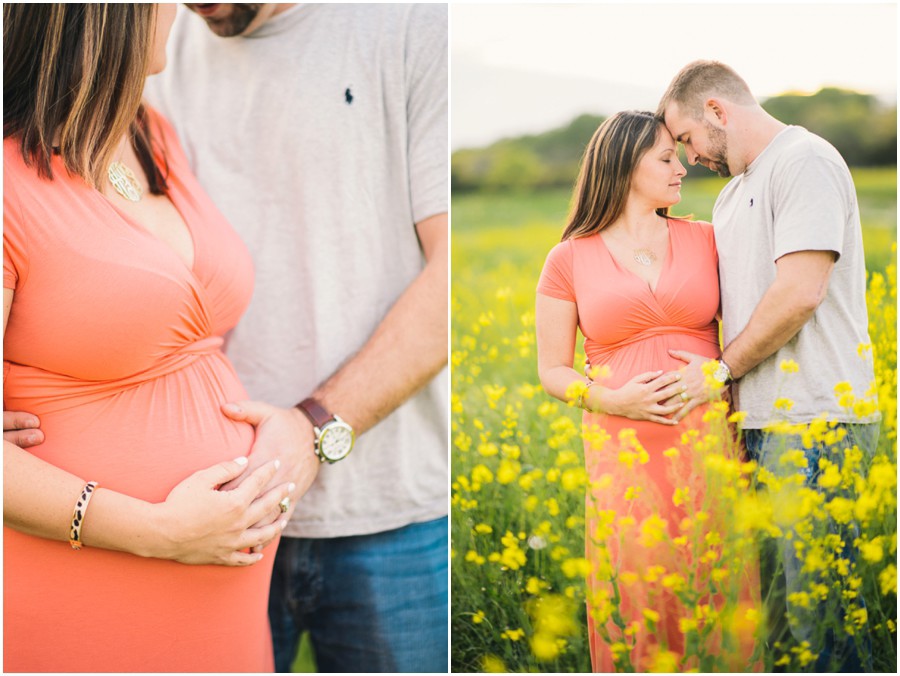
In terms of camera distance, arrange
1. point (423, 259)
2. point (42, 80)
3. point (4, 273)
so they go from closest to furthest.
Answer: point (4, 273) → point (42, 80) → point (423, 259)

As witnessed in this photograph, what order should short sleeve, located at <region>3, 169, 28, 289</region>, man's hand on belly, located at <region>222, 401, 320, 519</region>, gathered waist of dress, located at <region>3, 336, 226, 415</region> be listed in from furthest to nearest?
man's hand on belly, located at <region>222, 401, 320, 519</region> < gathered waist of dress, located at <region>3, 336, 226, 415</region> < short sleeve, located at <region>3, 169, 28, 289</region>

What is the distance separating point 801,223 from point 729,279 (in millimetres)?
190

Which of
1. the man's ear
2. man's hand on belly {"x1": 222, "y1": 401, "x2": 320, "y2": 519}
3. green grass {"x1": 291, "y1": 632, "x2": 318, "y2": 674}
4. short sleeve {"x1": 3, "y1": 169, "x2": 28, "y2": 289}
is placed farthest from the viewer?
green grass {"x1": 291, "y1": 632, "x2": 318, "y2": 674}

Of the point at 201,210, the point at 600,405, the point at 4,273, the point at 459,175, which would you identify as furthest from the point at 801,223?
the point at 4,273

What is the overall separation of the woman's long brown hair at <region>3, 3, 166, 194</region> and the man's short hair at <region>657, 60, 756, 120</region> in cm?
116

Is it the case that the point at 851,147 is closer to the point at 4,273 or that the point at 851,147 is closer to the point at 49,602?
the point at 4,273

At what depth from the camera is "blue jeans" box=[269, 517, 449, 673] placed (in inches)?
73.2

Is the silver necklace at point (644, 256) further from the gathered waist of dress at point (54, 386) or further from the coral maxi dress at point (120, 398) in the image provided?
the gathered waist of dress at point (54, 386)

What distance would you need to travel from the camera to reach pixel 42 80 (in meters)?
1.58

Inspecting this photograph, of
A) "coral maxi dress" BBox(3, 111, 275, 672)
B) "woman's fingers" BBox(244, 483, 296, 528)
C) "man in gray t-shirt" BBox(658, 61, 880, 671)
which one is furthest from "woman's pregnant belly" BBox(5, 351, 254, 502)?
"man in gray t-shirt" BBox(658, 61, 880, 671)

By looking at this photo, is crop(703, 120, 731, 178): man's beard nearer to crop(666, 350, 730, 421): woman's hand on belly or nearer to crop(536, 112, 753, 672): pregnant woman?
crop(536, 112, 753, 672): pregnant woman

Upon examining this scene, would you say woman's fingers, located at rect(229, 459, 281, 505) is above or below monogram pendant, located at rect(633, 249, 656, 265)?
below

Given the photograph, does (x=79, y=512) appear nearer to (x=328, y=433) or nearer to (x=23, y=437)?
(x=23, y=437)

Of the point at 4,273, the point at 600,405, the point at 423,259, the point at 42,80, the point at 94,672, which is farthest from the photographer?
the point at 423,259
